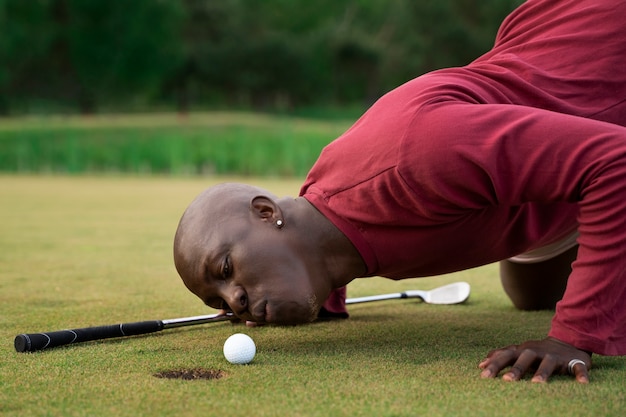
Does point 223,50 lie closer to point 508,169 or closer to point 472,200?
point 472,200

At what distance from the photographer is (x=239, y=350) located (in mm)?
2885

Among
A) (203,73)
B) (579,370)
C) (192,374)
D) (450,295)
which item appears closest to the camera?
(579,370)

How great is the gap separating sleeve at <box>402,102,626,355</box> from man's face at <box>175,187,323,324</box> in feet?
1.66

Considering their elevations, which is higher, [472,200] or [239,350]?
[472,200]

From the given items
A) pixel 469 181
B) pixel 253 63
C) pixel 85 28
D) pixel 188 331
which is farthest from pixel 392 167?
pixel 253 63

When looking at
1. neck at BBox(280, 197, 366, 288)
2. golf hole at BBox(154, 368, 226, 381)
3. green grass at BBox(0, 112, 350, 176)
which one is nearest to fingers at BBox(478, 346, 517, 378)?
neck at BBox(280, 197, 366, 288)

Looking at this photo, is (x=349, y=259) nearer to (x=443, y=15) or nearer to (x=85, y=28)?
(x=85, y=28)

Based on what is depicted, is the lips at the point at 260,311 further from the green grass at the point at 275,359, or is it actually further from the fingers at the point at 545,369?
the fingers at the point at 545,369

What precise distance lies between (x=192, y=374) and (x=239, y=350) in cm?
18

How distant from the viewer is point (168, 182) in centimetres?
1633

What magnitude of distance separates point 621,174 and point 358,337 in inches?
49.5

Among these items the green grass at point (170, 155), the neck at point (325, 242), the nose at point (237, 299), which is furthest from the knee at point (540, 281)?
the green grass at point (170, 155)

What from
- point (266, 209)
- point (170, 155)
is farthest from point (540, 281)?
point (170, 155)

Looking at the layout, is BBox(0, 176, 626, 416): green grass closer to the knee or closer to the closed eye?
the knee
